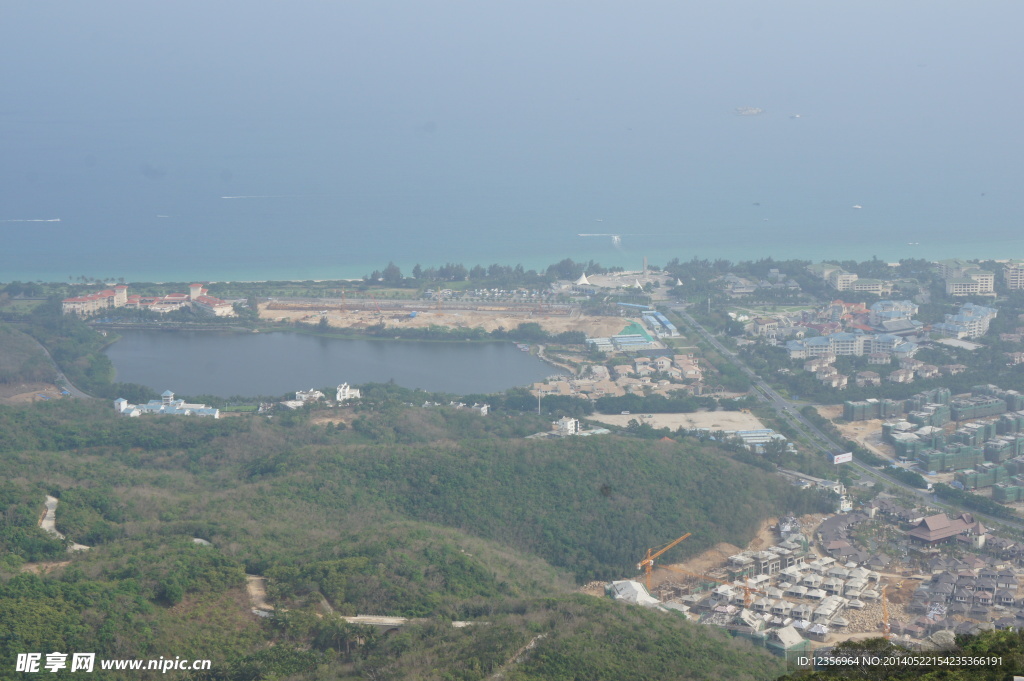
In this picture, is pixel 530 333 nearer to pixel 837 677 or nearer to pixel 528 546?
pixel 528 546

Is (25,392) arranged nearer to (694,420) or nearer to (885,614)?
(694,420)

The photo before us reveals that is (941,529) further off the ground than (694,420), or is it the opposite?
(694,420)

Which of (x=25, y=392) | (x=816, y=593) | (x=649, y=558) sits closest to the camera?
(x=816, y=593)

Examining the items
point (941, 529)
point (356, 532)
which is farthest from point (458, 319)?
point (356, 532)

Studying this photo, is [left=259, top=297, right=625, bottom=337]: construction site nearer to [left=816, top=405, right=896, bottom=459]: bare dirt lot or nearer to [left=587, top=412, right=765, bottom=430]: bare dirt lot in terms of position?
[left=587, top=412, right=765, bottom=430]: bare dirt lot

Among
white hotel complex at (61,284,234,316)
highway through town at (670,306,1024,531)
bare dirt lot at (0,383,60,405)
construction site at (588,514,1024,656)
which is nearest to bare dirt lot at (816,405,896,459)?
highway through town at (670,306,1024,531)

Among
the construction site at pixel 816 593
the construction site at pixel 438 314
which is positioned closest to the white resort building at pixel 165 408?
the construction site at pixel 438 314

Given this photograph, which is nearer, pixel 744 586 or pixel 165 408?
pixel 744 586
